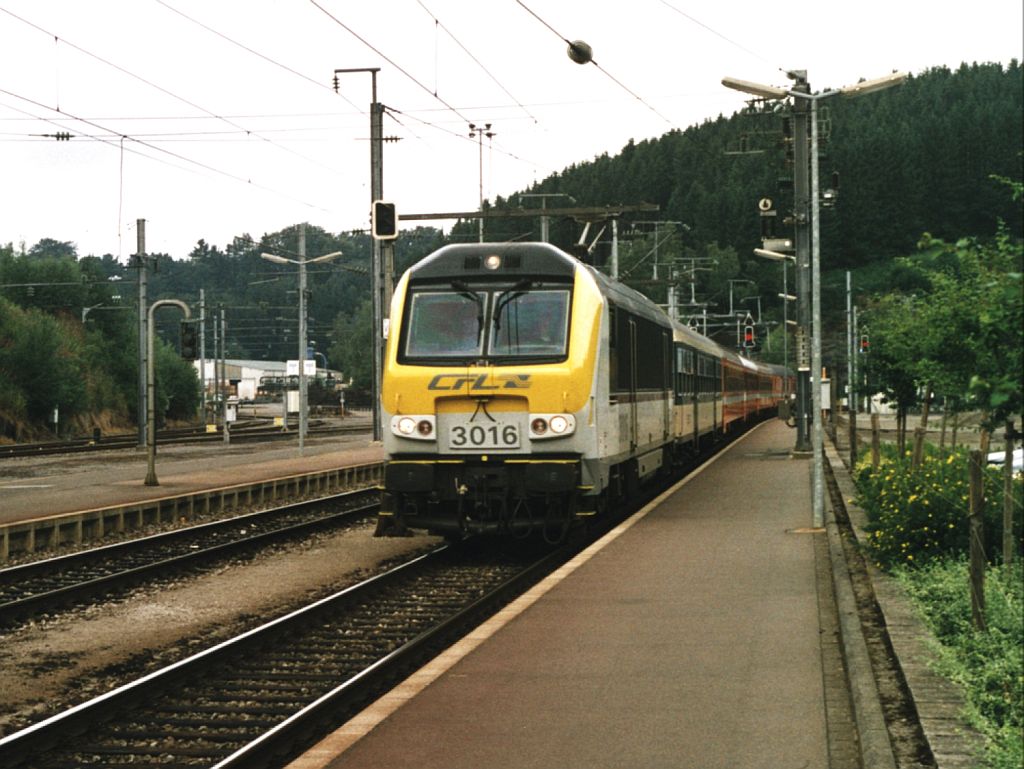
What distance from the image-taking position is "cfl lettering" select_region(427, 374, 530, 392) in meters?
15.2

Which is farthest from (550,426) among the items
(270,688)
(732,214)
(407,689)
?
(732,214)

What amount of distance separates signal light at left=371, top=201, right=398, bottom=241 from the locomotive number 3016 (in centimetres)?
1185

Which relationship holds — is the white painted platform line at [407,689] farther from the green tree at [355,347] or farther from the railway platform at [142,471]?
the green tree at [355,347]

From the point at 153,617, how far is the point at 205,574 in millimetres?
2934

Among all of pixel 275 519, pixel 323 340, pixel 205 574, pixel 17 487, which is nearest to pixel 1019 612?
pixel 205 574

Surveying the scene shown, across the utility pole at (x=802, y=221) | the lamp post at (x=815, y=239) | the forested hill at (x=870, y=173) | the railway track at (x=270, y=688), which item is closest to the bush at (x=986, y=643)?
the railway track at (x=270, y=688)

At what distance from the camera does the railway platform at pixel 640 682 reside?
6.79 meters

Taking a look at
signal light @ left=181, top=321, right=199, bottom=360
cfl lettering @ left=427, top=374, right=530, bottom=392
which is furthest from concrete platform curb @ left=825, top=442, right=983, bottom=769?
signal light @ left=181, top=321, right=199, bottom=360

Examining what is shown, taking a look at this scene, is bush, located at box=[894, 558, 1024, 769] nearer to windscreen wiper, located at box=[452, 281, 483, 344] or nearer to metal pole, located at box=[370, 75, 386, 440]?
windscreen wiper, located at box=[452, 281, 483, 344]

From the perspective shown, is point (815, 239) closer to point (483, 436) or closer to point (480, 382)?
point (480, 382)

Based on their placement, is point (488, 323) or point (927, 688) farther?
point (488, 323)

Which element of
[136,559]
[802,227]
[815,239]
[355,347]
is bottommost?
[136,559]

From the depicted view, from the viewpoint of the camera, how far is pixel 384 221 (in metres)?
26.7

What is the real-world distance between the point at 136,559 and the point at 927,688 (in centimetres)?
1179
